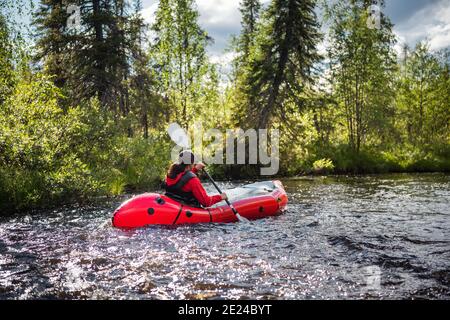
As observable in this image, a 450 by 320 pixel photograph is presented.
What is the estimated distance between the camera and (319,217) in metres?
8.02

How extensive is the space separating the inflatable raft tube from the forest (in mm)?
2974

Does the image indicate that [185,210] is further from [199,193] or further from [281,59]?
[281,59]

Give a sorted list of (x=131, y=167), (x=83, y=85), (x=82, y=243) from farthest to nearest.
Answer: (x=83, y=85) < (x=131, y=167) < (x=82, y=243)

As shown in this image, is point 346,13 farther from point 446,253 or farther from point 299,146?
point 446,253

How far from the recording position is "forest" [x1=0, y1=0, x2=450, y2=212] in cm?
971

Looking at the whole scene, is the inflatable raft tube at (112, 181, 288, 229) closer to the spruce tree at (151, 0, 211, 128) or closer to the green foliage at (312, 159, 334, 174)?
the green foliage at (312, 159, 334, 174)

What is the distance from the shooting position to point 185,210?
7.20 meters

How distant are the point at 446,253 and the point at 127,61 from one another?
14.9 m

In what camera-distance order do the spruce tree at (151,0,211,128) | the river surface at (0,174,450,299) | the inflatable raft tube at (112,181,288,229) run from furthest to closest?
the spruce tree at (151,0,211,128) < the inflatable raft tube at (112,181,288,229) < the river surface at (0,174,450,299)

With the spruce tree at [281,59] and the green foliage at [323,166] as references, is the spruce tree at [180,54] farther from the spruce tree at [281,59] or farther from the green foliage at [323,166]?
the green foliage at [323,166]

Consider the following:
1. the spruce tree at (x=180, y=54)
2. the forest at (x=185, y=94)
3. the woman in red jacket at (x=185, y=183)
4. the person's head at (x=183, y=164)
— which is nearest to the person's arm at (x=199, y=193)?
the woman in red jacket at (x=185, y=183)

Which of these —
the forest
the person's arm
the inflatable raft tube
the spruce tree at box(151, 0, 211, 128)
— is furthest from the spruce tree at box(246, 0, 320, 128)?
the person's arm
